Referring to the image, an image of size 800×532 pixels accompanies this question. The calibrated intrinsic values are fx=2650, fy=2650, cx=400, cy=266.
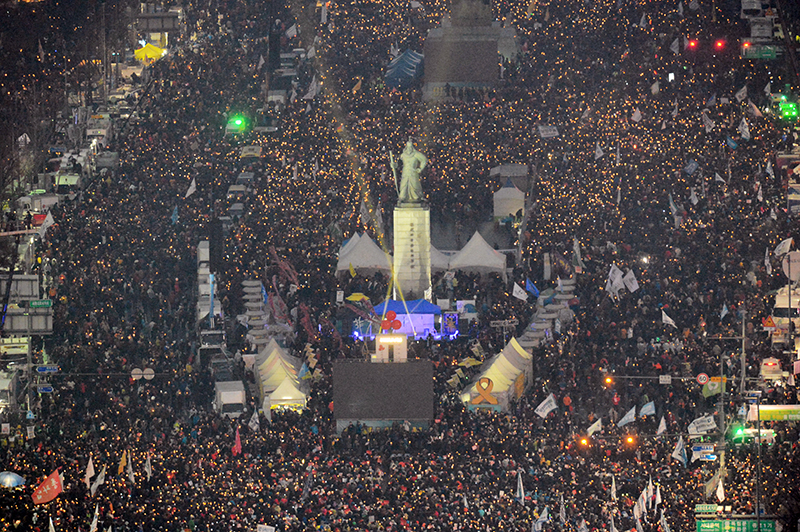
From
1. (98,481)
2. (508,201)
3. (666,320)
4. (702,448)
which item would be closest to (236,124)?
(508,201)

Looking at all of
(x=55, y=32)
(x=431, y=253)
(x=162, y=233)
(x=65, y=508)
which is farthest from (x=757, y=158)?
(x=55, y=32)

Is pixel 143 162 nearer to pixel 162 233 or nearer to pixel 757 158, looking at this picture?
pixel 162 233

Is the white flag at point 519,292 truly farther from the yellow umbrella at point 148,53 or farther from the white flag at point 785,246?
the yellow umbrella at point 148,53

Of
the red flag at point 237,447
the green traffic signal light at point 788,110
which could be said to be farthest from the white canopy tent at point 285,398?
the green traffic signal light at point 788,110

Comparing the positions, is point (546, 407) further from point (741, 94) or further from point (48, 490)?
point (741, 94)

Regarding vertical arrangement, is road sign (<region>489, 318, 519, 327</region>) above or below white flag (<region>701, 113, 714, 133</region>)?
below

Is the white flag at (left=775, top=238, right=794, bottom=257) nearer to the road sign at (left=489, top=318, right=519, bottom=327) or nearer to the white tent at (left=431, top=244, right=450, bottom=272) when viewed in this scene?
the road sign at (left=489, top=318, right=519, bottom=327)

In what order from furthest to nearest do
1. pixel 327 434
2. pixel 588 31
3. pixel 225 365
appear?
pixel 588 31 → pixel 225 365 → pixel 327 434

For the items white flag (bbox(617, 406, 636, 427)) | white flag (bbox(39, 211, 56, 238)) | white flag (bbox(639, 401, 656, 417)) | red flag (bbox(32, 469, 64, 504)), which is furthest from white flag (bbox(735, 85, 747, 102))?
red flag (bbox(32, 469, 64, 504))
